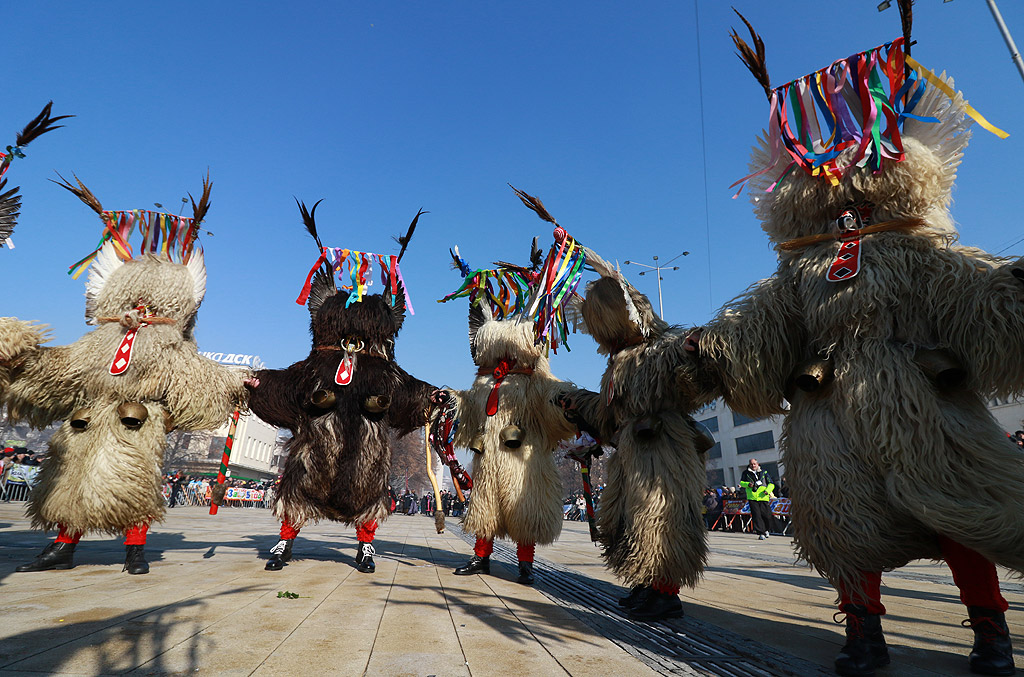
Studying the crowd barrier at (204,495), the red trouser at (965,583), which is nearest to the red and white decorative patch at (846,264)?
the red trouser at (965,583)

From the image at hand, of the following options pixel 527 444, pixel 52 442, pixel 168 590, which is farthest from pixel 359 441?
pixel 52 442

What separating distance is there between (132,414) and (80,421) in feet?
1.40

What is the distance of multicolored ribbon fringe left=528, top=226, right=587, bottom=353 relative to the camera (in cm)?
376

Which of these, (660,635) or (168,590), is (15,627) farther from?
(660,635)

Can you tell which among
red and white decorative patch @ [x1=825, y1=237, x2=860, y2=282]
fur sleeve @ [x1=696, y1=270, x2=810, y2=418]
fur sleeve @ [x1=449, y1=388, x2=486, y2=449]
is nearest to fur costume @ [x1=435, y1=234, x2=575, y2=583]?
fur sleeve @ [x1=449, y1=388, x2=486, y2=449]

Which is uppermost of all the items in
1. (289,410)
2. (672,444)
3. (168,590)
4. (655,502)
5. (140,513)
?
(289,410)

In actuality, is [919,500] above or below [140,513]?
above

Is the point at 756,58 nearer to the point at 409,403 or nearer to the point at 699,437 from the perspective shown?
the point at 699,437

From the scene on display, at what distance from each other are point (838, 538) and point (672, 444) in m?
1.18

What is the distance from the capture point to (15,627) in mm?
2314

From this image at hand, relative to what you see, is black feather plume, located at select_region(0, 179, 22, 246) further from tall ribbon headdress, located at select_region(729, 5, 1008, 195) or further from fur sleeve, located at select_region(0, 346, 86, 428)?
tall ribbon headdress, located at select_region(729, 5, 1008, 195)

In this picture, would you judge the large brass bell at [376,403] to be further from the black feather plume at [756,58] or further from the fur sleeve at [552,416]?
the black feather plume at [756,58]

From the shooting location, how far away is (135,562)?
160 inches

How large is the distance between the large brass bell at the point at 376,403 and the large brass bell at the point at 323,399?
288 mm
